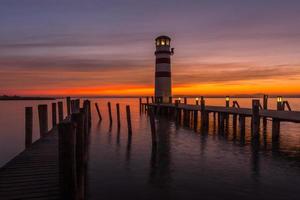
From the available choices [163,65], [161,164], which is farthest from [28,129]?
[163,65]

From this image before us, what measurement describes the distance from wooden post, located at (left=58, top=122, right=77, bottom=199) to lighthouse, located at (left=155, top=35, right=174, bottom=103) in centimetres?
2839

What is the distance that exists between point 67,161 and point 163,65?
93.4 ft

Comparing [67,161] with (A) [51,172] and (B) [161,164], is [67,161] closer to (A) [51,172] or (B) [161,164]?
(A) [51,172]

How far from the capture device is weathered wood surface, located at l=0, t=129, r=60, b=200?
594 cm

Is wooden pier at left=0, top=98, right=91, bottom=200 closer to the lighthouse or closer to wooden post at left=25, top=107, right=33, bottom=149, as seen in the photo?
wooden post at left=25, top=107, right=33, bottom=149

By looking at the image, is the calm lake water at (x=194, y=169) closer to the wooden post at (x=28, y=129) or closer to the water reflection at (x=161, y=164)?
the water reflection at (x=161, y=164)

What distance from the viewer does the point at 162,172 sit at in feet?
35.0

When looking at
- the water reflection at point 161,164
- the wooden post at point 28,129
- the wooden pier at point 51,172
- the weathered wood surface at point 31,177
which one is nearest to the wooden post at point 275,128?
the water reflection at point 161,164

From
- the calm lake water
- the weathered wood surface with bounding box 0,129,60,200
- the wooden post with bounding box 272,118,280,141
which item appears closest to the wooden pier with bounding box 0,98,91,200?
the weathered wood surface with bounding box 0,129,60,200

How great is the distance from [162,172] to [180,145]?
5.81 m

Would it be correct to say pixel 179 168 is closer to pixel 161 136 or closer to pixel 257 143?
pixel 257 143

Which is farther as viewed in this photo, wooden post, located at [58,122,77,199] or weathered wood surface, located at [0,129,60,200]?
weathered wood surface, located at [0,129,60,200]

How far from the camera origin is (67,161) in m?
5.48

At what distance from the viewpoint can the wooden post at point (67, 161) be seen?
5401 mm
